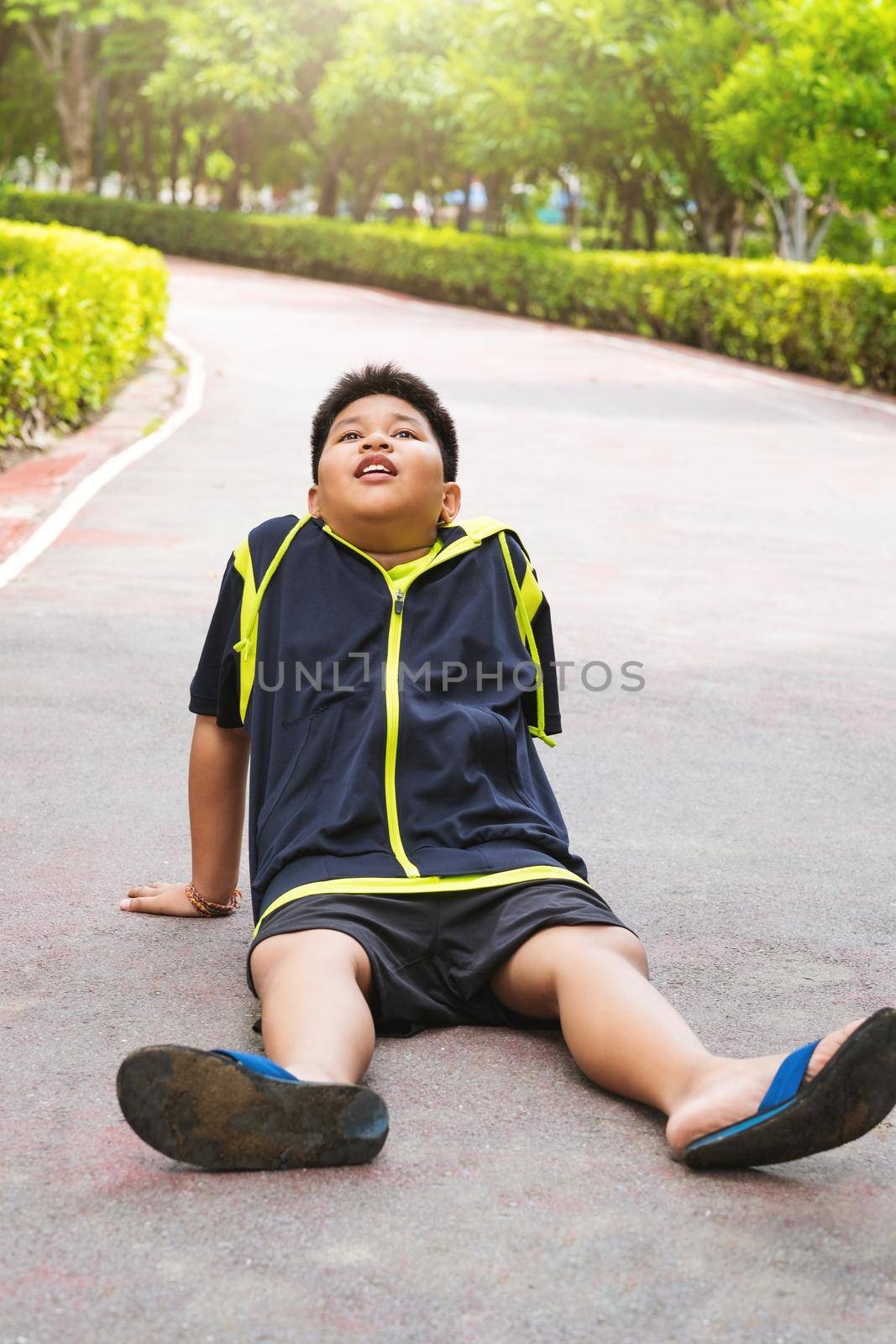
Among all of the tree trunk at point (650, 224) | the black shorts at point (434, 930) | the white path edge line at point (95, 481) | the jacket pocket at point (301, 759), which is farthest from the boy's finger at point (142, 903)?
the tree trunk at point (650, 224)

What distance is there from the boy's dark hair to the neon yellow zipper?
0.20m

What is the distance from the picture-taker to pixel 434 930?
3150 mm

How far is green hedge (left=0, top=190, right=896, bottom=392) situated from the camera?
18.5m

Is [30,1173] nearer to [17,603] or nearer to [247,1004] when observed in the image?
[247,1004]

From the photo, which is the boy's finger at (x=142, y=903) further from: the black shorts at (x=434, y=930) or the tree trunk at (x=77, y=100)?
the tree trunk at (x=77, y=100)

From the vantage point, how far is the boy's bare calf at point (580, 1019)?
2645mm

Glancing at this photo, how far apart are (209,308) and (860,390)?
1051 centimetres

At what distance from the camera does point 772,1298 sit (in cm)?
234

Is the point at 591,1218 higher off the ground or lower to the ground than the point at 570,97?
lower

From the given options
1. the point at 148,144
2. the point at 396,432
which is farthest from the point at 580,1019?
the point at 148,144

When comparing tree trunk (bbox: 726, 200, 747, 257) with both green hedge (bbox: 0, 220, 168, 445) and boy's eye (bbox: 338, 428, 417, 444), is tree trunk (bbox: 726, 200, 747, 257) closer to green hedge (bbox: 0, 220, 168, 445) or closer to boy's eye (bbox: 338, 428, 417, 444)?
green hedge (bbox: 0, 220, 168, 445)

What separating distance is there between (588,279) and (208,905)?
76.3ft

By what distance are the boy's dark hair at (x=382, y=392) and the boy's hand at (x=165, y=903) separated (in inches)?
36.7

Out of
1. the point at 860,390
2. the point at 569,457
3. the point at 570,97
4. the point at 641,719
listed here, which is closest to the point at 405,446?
the point at 641,719
